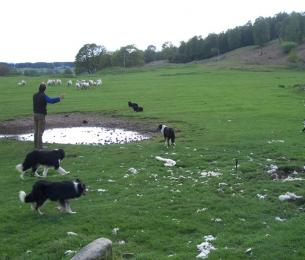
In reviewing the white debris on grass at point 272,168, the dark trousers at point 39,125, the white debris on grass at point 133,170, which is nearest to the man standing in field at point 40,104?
the dark trousers at point 39,125

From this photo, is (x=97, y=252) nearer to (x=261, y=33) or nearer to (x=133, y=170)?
(x=133, y=170)

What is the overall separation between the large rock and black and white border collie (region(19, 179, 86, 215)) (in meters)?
3.69

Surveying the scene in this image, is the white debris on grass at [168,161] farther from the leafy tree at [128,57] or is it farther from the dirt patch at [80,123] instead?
the leafy tree at [128,57]

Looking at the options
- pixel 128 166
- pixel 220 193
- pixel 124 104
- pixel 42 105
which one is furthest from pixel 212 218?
pixel 124 104

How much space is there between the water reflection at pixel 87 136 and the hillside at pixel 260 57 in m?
103

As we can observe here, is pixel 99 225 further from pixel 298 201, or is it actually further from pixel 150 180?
pixel 298 201

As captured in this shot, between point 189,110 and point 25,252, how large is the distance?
3187 cm

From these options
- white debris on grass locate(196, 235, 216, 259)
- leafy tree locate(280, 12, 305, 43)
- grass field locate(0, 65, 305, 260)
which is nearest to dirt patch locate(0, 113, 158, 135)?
grass field locate(0, 65, 305, 260)

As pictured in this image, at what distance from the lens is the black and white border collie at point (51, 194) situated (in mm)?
13477

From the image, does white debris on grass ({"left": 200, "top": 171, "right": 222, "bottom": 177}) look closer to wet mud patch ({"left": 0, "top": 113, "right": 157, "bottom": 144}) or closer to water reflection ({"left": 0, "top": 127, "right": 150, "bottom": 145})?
water reflection ({"left": 0, "top": 127, "right": 150, "bottom": 145})

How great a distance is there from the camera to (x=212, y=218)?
1338 centimetres

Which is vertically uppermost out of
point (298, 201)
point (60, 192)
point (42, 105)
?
point (42, 105)

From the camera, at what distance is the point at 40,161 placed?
18.6 m

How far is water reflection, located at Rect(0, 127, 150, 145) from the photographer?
29.0 m
